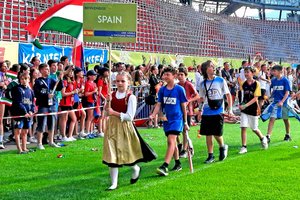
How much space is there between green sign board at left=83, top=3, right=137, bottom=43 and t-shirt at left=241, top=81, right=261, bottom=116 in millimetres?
3791

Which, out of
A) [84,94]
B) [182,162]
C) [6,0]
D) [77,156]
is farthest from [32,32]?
[6,0]

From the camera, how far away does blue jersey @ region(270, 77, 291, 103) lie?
1249 cm

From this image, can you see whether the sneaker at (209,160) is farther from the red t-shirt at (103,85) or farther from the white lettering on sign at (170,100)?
the red t-shirt at (103,85)

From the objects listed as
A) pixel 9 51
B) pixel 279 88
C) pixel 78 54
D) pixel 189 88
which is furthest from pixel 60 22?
pixel 279 88

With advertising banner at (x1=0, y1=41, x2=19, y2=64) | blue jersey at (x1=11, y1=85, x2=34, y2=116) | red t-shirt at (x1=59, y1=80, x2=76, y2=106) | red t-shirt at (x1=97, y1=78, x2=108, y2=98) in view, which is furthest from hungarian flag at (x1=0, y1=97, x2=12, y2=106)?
advertising banner at (x1=0, y1=41, x2=19, y2=64)

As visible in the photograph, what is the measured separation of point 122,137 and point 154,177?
3.92 ft

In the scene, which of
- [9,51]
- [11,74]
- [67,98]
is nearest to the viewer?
[11,74]

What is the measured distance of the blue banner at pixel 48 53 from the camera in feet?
50.9

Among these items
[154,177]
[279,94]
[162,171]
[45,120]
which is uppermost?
[279,94]

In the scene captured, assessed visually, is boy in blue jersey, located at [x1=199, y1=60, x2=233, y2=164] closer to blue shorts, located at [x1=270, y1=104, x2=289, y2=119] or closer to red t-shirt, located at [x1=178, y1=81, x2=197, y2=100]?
red t-shirt, located at [x1=178, y1=81, x2=197, y2=100]

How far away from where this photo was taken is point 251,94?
35.6 feet

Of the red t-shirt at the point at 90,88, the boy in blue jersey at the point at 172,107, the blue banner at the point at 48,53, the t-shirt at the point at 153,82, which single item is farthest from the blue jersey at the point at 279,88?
the blue banner at the point at 48,53

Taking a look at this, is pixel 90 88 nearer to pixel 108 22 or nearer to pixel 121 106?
pixel 108 22

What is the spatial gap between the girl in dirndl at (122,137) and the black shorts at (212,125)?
2456mm
